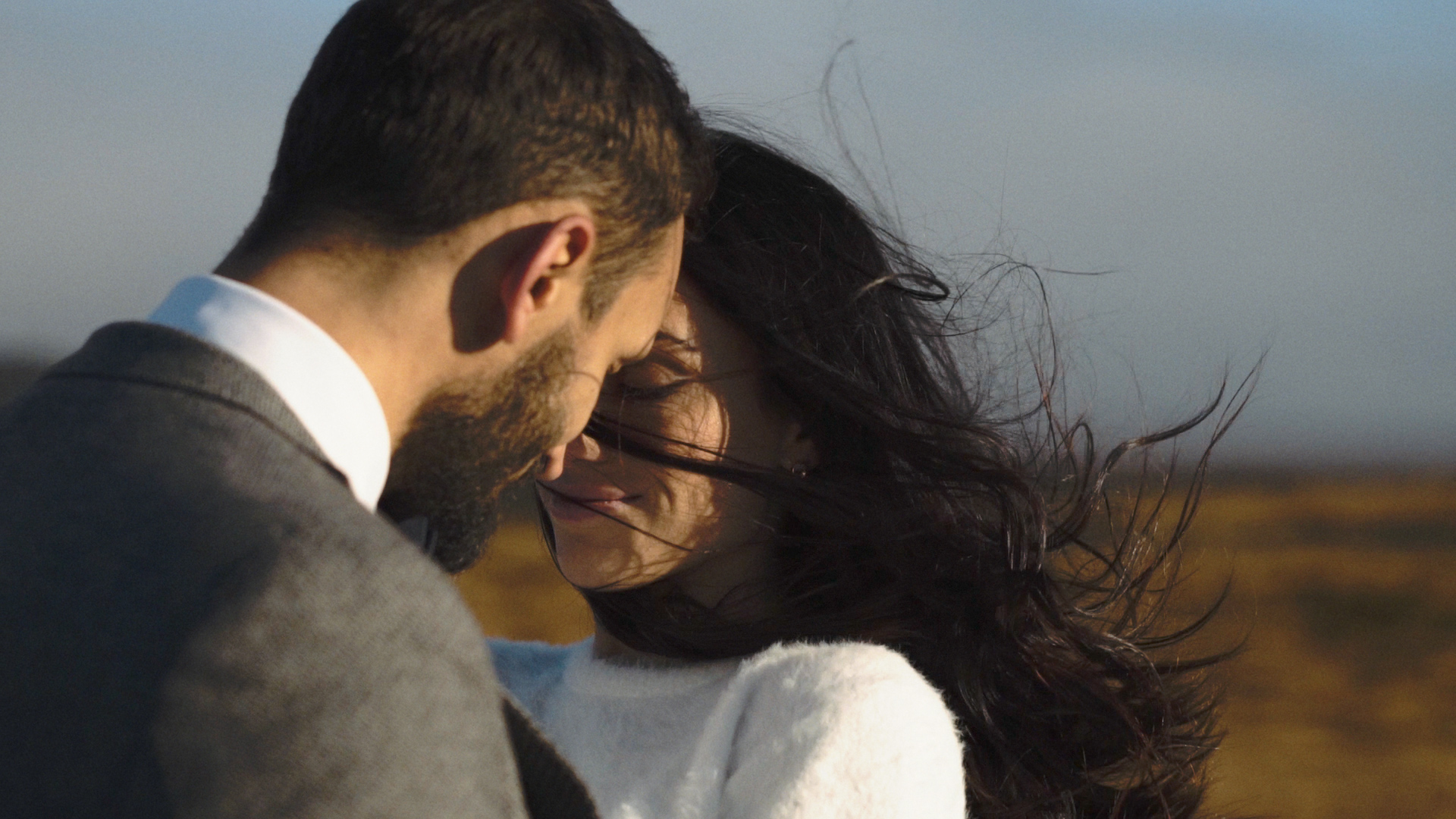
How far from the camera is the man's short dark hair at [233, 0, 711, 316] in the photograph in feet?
5.18

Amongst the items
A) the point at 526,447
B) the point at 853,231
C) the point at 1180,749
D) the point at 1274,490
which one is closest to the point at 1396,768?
the point at 1180,749

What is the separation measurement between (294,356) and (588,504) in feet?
3.56

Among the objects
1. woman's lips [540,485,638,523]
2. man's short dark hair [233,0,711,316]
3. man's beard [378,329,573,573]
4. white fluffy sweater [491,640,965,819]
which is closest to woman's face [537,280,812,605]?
woman's lips [540,485,638,523]

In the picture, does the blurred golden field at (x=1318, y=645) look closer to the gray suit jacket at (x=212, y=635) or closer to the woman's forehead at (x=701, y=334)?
the woman's forehead at (x=701, y=334)

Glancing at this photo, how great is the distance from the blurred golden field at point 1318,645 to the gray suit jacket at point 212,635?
169cm

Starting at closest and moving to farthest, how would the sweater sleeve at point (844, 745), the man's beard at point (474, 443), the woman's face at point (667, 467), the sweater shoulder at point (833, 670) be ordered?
the man's beard at point (474, 443), the sweater sleeve at point (844, 745), the sweater shoulder at point (833, 670), the woman's face at point (667, 467)

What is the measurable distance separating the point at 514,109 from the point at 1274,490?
53568 millimetres

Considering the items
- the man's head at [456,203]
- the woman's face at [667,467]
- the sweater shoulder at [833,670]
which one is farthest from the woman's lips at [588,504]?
the man's head at [456,203]

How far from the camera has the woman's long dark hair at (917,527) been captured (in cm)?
249

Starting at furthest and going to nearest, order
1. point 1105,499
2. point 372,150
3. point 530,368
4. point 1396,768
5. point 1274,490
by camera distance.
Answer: point 1274,490, point 1396,768, point 1105,499, point 530,368, point 372,150

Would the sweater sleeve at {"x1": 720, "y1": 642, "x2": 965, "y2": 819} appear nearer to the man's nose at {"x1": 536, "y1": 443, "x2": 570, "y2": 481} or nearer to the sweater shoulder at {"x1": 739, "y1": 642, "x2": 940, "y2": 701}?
the sweater shoulder at {"x1": 739, "y1": 642, "x2": 940, "y2": 701}

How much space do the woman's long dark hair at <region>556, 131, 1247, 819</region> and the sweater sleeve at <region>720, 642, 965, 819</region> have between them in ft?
0.69

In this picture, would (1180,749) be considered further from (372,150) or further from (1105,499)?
A: (372,150)

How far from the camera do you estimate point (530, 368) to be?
5.71ft
